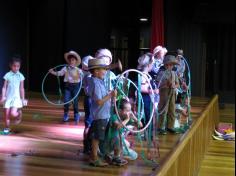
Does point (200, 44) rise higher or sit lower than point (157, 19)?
lower

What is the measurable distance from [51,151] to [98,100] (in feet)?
4.74

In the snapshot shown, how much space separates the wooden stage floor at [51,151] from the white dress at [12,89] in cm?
50

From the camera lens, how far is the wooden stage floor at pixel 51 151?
5145 millimetres

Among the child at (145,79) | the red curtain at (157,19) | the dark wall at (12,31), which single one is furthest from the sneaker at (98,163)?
the red curtain at (157,19)

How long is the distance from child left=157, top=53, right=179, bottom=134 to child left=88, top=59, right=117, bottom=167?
2153mm

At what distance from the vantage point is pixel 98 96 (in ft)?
16.6

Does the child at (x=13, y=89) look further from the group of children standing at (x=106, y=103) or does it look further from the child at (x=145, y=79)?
the child at (x=145, y=79)

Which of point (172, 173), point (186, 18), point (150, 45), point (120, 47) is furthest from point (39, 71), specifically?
point (172, 173)

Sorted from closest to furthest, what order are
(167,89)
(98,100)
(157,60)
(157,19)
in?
1. (98,100)
2. (167,89)
3. (157,60)
4. (157,19)

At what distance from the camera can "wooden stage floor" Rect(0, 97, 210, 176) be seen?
203 inches

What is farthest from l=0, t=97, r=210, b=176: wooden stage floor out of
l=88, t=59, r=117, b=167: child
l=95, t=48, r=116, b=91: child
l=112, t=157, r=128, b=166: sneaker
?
l=95, t=48, r=116, b=91: child

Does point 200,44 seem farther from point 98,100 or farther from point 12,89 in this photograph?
point 98,100

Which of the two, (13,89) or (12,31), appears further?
(12,31)

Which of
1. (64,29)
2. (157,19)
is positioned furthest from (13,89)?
(64,29)
